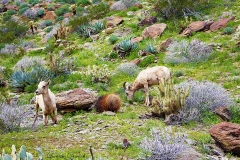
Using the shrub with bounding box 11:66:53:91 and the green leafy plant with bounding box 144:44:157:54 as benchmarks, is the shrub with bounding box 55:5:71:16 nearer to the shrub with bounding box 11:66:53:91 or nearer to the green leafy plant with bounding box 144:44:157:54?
the green leafy plant with bounding box 144:44:157:54

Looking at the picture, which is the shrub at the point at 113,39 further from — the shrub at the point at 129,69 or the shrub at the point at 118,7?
the shrub at the point at 118,7

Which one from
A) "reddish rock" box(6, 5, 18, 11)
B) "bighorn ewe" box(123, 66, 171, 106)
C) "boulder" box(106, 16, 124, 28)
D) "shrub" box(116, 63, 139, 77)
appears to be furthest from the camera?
"reddish rock" box(6, 5, 18, 11)

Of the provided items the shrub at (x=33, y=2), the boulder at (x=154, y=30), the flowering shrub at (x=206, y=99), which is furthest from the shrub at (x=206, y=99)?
the shrub at (x=33, y=2)

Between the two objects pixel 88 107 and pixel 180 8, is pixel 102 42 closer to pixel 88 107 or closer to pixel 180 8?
pixel 180 8

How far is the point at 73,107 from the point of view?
8.80 meters

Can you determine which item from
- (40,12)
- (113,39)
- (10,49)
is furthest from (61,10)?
(113,39)

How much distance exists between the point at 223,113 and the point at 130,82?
467cm

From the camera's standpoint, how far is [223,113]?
300 inches

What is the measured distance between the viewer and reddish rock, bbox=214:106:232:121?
7539mm

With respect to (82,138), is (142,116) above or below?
below

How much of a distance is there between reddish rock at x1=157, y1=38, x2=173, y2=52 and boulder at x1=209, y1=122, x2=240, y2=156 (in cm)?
863

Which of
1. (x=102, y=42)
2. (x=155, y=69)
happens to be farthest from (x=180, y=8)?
(x=155, y=69)

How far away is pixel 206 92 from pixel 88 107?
3.27 meters

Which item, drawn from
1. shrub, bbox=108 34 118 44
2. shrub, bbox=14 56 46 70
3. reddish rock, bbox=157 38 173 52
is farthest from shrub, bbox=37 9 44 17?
reddish rock, bbox=157 38 173 52
